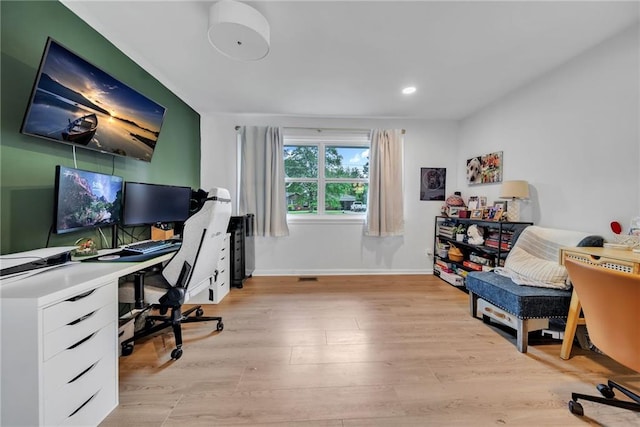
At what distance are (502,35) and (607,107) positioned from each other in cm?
104

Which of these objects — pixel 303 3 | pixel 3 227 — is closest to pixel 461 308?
pixel 303 3

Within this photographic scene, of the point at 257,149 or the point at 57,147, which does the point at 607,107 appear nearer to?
the point at 257,149

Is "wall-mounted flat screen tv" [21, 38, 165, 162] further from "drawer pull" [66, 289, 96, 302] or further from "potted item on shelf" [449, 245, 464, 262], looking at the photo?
"potted item on shelf" [449, 245, 464, 262]

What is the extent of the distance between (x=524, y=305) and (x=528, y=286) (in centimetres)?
26

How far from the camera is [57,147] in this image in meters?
1.53

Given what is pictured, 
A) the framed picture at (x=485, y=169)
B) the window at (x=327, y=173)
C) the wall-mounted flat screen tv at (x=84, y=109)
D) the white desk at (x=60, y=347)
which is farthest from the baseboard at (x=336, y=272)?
the white desk at (x=60, y=347)

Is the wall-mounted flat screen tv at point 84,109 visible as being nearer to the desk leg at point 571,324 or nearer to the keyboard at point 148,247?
the keyboard at point 148,247

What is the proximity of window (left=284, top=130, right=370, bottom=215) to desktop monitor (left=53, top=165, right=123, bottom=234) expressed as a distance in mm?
2195

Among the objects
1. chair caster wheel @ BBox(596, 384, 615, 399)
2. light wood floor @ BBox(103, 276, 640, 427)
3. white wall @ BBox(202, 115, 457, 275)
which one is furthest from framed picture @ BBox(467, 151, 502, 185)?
chair caster wheel @ BBox(596, 384, 615, 399)

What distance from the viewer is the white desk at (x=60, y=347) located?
0.88 metres

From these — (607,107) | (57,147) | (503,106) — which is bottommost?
(57,147)

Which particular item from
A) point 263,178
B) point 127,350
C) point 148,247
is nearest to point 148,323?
point 127,350

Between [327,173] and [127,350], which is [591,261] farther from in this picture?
[127,350]

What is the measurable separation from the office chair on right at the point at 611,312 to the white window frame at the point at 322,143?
2.63 m
